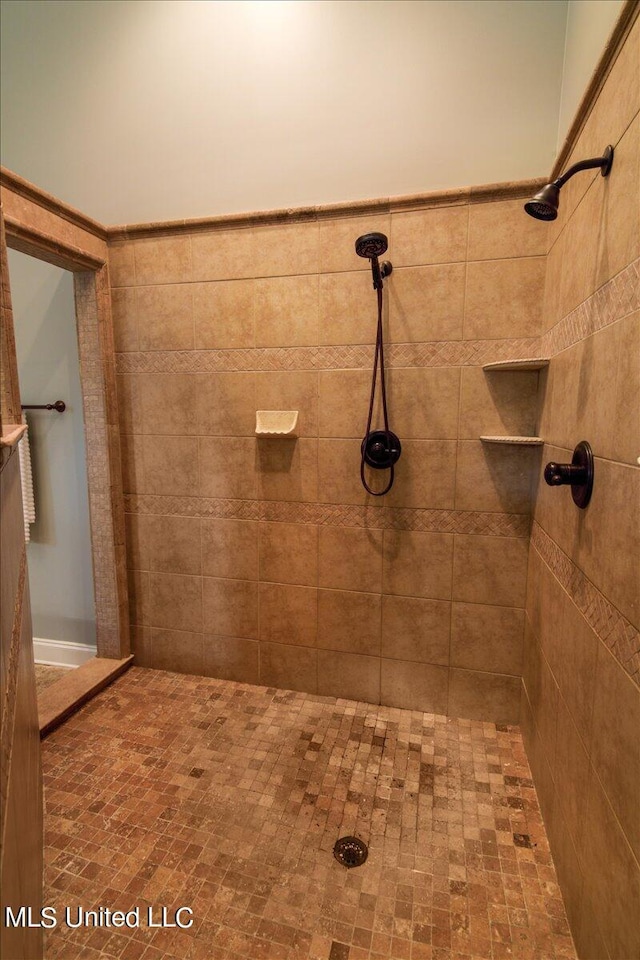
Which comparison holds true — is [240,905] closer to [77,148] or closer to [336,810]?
[336,810]

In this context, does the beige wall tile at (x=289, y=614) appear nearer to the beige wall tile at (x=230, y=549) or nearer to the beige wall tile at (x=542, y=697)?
the beige wall tile at (x=230, y=549)

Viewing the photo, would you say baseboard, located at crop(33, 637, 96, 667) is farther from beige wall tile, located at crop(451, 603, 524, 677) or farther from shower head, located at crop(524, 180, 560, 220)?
shower head, located at crop(524, 180, 560, 220)

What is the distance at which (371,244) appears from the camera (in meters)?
1.53

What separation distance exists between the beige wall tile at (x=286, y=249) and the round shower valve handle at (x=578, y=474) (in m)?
1.27

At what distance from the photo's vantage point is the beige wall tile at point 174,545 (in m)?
2.16

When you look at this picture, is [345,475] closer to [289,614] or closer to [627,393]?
[289,614]

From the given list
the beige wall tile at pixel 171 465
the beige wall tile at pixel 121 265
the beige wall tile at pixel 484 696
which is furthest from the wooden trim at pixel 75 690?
the beige wall tile at pixel 121 265

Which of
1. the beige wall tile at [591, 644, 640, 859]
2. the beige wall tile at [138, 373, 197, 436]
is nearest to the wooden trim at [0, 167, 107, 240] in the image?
the beige wall tile at [138, 373, 197, 436]

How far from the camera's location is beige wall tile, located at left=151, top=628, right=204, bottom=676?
223cm

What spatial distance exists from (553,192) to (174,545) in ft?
6.58

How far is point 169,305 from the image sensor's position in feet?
6.63

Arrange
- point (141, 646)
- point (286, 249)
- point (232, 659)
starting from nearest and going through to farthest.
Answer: point (286, 249) < point (232, 659) < point (141, 646)

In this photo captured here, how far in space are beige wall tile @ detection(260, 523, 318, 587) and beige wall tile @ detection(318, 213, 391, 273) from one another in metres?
1.13

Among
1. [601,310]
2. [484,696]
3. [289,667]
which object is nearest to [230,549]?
[289,667]
